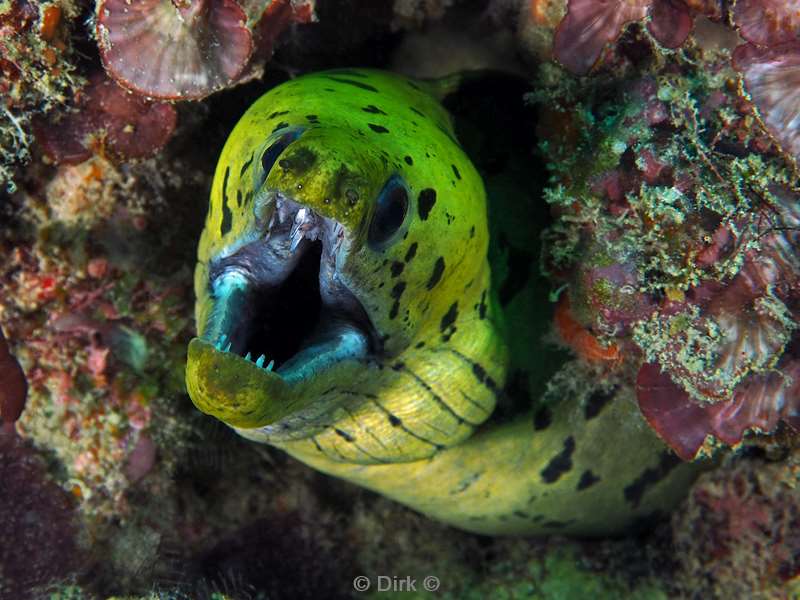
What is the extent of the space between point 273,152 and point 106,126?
1003 mm

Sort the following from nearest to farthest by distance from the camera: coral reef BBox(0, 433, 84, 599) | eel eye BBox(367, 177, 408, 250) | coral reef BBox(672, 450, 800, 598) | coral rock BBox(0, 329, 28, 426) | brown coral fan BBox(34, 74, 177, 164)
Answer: eel eye BBox(367, 177, 408, 250)
coral rock BBox(0, 329, 28, 426)
brown coral fan BBox(34, 74, 177, 164)
coral reef BBox(0, 433, 84, 599)
coral reef BBox(672, 450, 800, 598)

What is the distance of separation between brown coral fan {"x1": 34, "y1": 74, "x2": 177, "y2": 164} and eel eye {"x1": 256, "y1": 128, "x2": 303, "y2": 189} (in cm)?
83

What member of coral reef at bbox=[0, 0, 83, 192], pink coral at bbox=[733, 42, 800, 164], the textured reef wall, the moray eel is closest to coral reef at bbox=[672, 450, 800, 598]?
the textured reef wall

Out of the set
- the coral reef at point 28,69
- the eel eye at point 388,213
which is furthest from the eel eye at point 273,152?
the coral reef at point 28,69

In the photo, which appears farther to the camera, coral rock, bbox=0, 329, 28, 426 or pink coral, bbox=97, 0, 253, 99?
coral rock, bbox=0, 329, 28, 426

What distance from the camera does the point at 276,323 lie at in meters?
2.56

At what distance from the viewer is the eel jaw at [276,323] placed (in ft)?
6.35

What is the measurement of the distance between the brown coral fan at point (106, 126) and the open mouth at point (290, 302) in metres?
0.72

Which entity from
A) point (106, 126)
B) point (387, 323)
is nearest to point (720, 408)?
point (387, 323)

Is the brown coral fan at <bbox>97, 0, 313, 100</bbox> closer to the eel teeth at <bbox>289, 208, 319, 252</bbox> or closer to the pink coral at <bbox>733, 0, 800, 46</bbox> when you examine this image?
the eel teeth at <bbox>289, 208, 319, 252</bbox>

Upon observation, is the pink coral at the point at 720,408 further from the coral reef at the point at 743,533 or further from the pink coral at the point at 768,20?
the pink coral at the point at 768,20

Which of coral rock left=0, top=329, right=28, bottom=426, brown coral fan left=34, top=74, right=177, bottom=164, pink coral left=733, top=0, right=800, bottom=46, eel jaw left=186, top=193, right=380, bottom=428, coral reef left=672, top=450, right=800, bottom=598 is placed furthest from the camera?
coral reef left=672, top=450, right=800, bottom=598

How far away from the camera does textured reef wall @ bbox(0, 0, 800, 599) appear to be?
2352 mm

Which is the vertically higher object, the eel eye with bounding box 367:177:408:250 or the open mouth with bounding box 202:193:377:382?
the eel eye with bounding box 367:177:408:250
